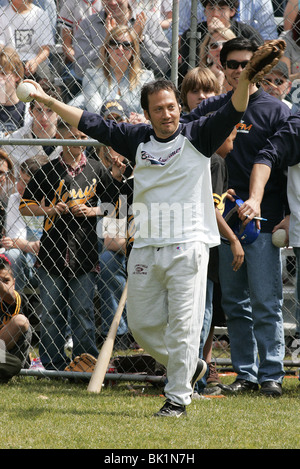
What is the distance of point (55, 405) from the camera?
4109 millimetres

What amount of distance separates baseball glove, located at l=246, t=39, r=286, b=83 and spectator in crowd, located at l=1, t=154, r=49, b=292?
2737mm

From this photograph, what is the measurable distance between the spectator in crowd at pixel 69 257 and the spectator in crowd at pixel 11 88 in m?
1.11

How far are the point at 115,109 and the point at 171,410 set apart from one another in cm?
255

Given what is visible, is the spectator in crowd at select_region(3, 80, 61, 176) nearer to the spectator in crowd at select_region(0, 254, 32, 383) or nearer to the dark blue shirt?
the spectator in crowd at select_region(0, 254, 32, 383)

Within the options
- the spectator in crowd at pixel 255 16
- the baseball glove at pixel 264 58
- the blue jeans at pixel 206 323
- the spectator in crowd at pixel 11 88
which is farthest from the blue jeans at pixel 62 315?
the spectator in crowd at pixel 255 16

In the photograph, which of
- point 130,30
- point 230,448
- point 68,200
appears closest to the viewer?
point 230,448

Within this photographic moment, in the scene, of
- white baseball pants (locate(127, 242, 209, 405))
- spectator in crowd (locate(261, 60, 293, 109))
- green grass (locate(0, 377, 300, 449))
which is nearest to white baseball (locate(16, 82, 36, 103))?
white baseball pants (locate(127, 242, 209, 405))

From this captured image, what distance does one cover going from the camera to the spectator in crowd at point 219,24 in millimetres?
5773

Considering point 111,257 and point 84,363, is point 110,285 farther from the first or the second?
point 84,363

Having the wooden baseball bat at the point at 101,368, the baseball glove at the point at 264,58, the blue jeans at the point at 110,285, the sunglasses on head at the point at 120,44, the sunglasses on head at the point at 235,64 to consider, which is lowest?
the blue jeans at the point at 110,285

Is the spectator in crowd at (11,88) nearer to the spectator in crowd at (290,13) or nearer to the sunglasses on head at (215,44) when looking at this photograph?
the sunglasses on head at (215,44)

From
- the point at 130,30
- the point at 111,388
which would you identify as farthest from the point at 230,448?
the point at 130,30
